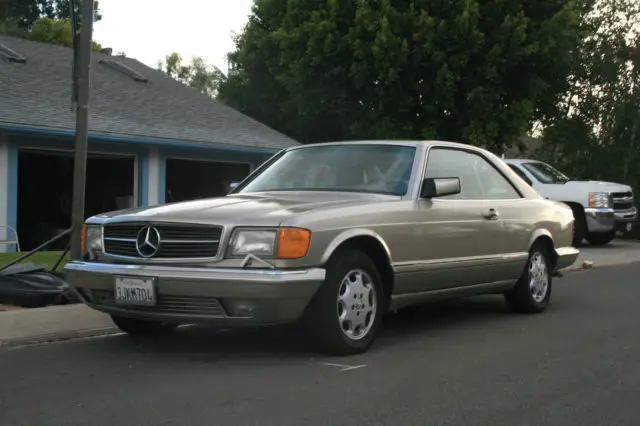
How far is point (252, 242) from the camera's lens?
211 inches

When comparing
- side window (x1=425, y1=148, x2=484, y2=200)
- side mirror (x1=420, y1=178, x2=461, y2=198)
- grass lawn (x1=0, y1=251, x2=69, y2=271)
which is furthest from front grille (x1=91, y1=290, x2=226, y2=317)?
grass lawn (x1=0, y1=251, x2=69, y2=271)

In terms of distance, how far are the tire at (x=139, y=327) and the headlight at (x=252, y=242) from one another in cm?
155

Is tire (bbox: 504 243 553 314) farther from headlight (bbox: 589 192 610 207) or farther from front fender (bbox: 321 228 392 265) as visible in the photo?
headlight (bbox: 589 192 610 207)

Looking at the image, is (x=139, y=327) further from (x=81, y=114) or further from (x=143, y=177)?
(x=143, y=177)

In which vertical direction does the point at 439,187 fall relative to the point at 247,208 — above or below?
above

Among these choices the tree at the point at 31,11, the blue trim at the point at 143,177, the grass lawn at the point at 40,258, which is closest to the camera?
the grass lawn at the point at 40,258

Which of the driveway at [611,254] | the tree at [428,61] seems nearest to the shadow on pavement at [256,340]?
the driveway at [611,254]

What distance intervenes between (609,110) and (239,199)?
19.8 metres

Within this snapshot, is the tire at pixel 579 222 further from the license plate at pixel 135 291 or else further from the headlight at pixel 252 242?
the license plate at pixel 135 291

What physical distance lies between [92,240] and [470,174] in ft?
11.2

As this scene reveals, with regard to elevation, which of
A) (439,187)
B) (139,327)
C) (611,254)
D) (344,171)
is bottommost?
(139,327)

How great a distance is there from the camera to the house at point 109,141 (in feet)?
46.7

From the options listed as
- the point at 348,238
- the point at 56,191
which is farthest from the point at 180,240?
the point at 56,191

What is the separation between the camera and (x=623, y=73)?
2370 centimetres
